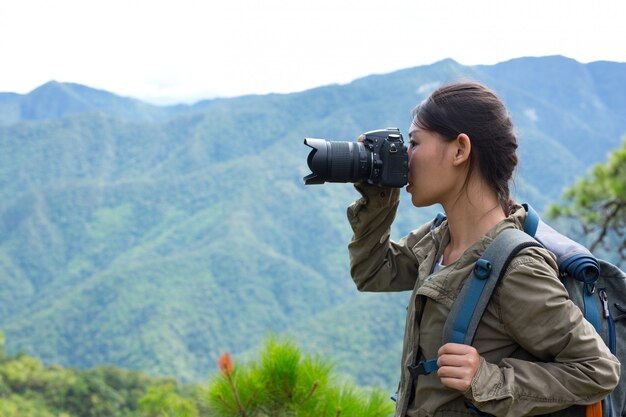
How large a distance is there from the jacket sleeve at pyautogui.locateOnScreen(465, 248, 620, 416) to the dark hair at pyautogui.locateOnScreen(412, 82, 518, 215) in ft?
0.55

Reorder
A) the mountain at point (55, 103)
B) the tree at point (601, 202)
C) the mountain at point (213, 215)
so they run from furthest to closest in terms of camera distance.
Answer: the mountain at point (55, 103) → the mountain at point (213, 215) → the tree at point (601, 202)

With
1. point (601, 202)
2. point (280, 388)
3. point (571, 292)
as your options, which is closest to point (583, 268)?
point (571, 292)

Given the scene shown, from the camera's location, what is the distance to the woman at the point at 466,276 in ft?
2.87

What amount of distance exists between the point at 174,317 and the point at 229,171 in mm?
29814

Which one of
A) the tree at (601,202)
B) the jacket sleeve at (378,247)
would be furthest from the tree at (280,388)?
the tree at (601,202)

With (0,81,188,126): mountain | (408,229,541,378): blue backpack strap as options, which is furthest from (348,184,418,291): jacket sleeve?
(0,81,188,126): mountain

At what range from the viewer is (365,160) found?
1.05 metres

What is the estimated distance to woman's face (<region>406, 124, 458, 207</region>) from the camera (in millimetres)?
1017

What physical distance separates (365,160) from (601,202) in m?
3.75

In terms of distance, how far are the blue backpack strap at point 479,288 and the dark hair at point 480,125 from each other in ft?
0.44

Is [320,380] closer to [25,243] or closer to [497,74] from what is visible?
[25,243]

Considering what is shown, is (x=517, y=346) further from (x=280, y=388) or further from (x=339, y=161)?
(x=280, y=388)

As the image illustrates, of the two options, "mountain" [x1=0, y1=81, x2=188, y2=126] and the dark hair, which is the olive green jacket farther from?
"mountain" [x1=0, y1=81, x2=188, y2=126]

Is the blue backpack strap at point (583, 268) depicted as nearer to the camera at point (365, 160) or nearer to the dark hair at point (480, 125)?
the dark hair at point (480, 125)
